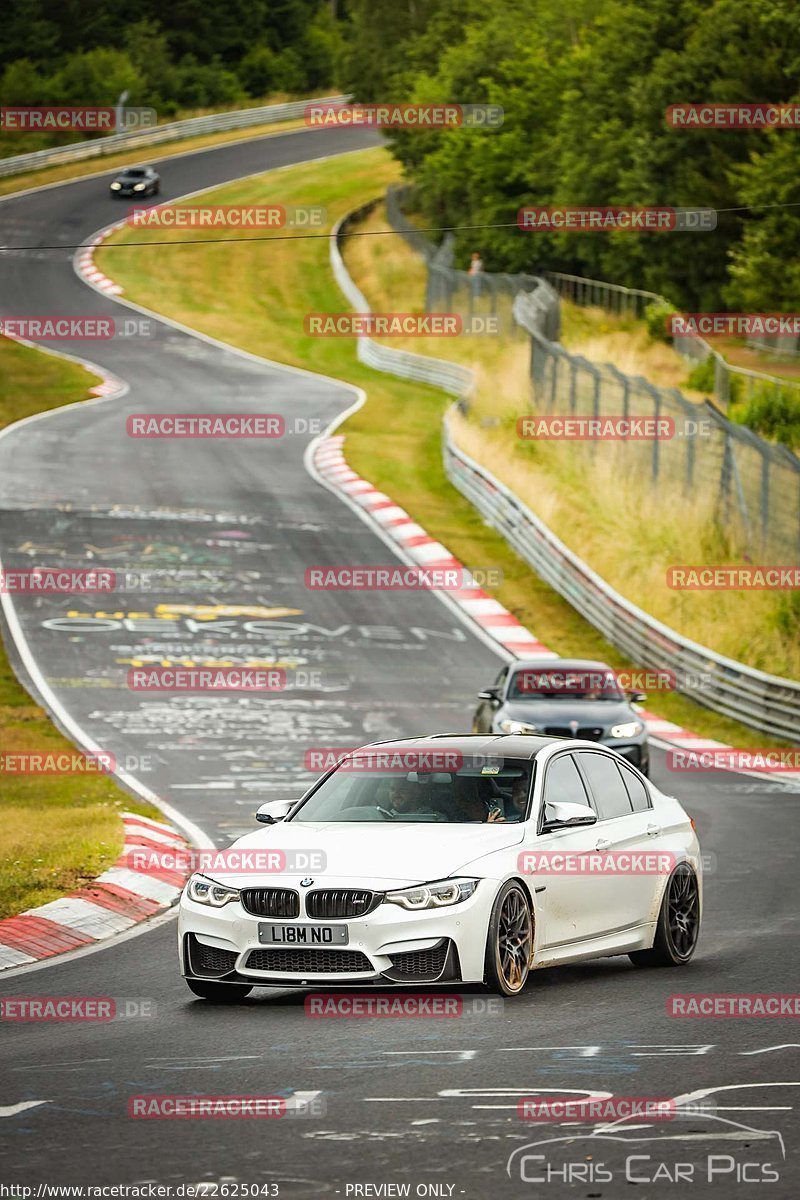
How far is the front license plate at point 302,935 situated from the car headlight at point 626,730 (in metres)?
10.6

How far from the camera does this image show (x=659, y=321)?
173 feet

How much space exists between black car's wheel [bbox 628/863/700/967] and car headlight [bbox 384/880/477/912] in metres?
2.08

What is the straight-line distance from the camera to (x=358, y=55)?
295ft

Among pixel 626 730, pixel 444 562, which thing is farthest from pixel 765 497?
pixel 626 730

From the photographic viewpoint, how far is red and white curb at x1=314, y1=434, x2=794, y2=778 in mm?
25062

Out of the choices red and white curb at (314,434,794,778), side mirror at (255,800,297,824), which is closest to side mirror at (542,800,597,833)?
side mirror at (255,800,297,824)

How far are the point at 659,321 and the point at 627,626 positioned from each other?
980 inches

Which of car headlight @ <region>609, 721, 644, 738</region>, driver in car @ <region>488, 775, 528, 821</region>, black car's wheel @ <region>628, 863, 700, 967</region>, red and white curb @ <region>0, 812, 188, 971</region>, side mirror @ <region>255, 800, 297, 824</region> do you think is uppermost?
driver in car @ <region>488, 775, 528, 821</region>

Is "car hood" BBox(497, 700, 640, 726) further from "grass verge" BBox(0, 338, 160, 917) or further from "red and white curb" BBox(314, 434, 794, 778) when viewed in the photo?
"grass verge" BBox(0, 338, 160, 917)

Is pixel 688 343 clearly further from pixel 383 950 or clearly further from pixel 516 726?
pixel 383 950

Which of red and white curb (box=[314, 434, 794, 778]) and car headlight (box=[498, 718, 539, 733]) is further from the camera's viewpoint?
red and white curb (box=[314, 434, 794, 778])

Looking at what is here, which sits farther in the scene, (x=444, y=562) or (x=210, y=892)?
(x=444, y=562)

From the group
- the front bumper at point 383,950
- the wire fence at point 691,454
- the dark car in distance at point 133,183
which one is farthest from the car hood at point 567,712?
the dark car in distance at point 133,183

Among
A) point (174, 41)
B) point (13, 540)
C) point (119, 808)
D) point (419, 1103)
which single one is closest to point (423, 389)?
point (13, 540)
